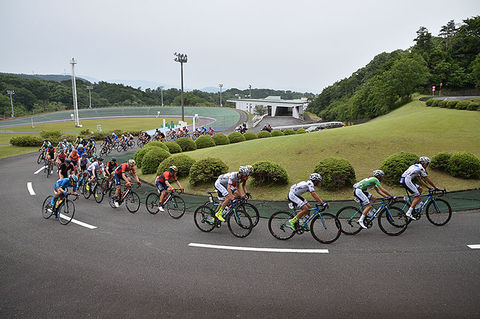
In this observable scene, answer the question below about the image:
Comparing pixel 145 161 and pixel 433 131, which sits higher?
pixel 433 131

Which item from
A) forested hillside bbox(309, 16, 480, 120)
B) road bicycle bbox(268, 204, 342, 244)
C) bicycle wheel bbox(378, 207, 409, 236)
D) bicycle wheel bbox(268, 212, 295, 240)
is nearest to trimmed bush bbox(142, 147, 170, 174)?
bicycle wheel bbox(268, 212, 295, 240)

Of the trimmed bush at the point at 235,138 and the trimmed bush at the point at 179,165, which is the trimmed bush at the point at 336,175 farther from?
the trimmed bush at the point at 235,138

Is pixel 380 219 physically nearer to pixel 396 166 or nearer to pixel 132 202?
pixel 396 166

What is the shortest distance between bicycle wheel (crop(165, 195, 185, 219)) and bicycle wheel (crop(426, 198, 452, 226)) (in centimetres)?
785

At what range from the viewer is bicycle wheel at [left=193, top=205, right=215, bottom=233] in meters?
8.90

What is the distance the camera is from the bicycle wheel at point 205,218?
890 centimetres

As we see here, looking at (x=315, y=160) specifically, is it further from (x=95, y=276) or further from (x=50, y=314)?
(x=50, y=314)

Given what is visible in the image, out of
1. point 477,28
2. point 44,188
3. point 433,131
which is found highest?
point 477,28

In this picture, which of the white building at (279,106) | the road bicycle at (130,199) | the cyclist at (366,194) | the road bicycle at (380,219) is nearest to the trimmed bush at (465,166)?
the road bicycle at (380,219)

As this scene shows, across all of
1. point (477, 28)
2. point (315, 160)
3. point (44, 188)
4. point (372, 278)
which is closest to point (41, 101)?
point (44, 188)

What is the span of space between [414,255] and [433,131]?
48.8ft

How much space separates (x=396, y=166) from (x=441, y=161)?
2714 millimetres

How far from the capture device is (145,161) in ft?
57.1

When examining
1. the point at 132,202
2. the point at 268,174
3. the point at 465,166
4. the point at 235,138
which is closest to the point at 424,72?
the point at 235,138
